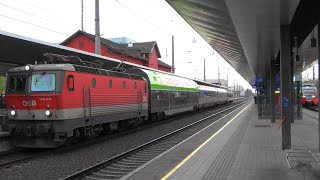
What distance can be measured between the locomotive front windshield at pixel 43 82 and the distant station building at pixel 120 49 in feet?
89.3

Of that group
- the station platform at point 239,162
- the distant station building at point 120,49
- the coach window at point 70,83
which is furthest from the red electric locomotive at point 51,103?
the distant station building at point 120,49

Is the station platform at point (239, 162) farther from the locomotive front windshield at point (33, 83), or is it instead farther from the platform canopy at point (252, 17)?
the locomotive front windshield at point (33, 83)

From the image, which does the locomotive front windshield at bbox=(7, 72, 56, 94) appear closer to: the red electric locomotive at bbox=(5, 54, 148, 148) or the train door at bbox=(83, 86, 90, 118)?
the red electric locomotive at bbox=(5, 54, 148, 148)

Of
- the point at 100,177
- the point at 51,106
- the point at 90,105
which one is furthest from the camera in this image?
the point at 90,105

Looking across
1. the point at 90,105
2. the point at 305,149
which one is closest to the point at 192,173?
the point at 305,149

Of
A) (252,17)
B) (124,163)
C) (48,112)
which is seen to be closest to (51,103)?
(48,112)

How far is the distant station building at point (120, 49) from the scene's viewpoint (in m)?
51.6

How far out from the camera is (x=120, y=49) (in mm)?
46562

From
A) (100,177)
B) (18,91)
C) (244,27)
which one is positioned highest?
(244,27)

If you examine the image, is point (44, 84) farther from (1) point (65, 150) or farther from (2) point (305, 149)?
(2) point (305, 149)

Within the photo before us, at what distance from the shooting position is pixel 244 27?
40.8 feet

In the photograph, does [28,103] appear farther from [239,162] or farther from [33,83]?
[239,162]

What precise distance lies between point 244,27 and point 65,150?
23.8ft

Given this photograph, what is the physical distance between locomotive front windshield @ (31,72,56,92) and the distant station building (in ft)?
89.3
